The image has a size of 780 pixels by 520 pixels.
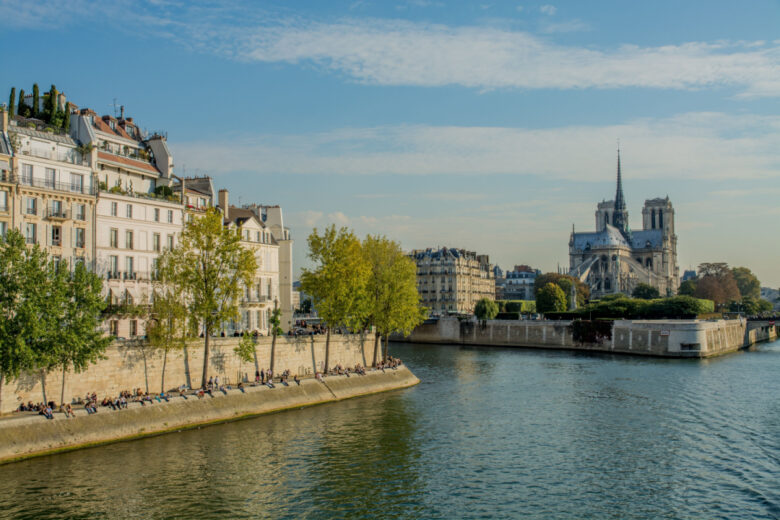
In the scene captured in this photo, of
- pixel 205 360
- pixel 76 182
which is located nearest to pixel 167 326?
pixel 205 360

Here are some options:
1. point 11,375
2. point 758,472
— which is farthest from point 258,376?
point 758,472

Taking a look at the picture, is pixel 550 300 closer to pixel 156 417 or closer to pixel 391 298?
pixel 391 298

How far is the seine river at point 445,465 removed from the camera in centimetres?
2916

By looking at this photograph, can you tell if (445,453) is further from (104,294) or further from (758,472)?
(104,294)

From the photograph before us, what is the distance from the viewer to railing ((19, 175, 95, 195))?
147 ft

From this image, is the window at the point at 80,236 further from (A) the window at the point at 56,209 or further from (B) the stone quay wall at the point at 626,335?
(B) the stone quay wall at the point at 626,335

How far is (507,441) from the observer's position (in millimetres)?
40844

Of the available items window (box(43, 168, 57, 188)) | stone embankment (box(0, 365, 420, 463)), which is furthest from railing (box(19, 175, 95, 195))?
stone embankment (box(0, 365, 420, 463))

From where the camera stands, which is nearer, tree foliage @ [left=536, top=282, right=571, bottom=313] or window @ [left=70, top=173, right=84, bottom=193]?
window @ [left=70, top=173, right=84, bottom=193]

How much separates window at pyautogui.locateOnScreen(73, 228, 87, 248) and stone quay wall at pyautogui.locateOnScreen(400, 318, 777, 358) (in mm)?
71995

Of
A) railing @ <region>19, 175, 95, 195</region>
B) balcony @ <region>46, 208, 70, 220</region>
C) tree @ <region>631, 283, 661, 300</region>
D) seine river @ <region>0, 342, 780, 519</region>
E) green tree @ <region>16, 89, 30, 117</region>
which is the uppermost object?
green tree @ <region>16, 89, 30, 117</region>

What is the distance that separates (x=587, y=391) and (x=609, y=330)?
156 feet

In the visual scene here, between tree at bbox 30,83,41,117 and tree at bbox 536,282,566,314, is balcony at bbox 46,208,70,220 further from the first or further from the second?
tree at bbox 536,282,566,314

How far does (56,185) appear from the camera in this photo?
4647cm
